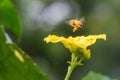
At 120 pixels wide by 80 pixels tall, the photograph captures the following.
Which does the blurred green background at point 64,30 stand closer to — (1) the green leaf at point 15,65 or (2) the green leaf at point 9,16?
(2) the green leaf at point 9,16

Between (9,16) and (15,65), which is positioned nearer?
(15,65)

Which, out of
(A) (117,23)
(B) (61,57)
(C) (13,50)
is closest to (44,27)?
(B) (61,57)

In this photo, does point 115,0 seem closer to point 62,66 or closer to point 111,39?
point 111,39

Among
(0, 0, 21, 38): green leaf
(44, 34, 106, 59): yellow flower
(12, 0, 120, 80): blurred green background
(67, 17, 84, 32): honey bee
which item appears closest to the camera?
(44, 34, 106, 59): yellow flower

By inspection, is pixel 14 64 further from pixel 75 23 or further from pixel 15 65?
pixel 75 23

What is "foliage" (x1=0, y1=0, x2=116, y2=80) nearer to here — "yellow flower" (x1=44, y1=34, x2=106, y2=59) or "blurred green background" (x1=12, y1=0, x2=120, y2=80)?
"yellow flower" (x1=44, y1=34, x2=106, y2=59)

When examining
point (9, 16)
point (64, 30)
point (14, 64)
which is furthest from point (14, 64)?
point (64, 30)

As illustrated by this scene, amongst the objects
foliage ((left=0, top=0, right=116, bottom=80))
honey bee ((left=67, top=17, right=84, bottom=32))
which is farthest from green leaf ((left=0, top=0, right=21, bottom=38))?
honey bee ((left=67, top=17, right=84, bottom=32))
